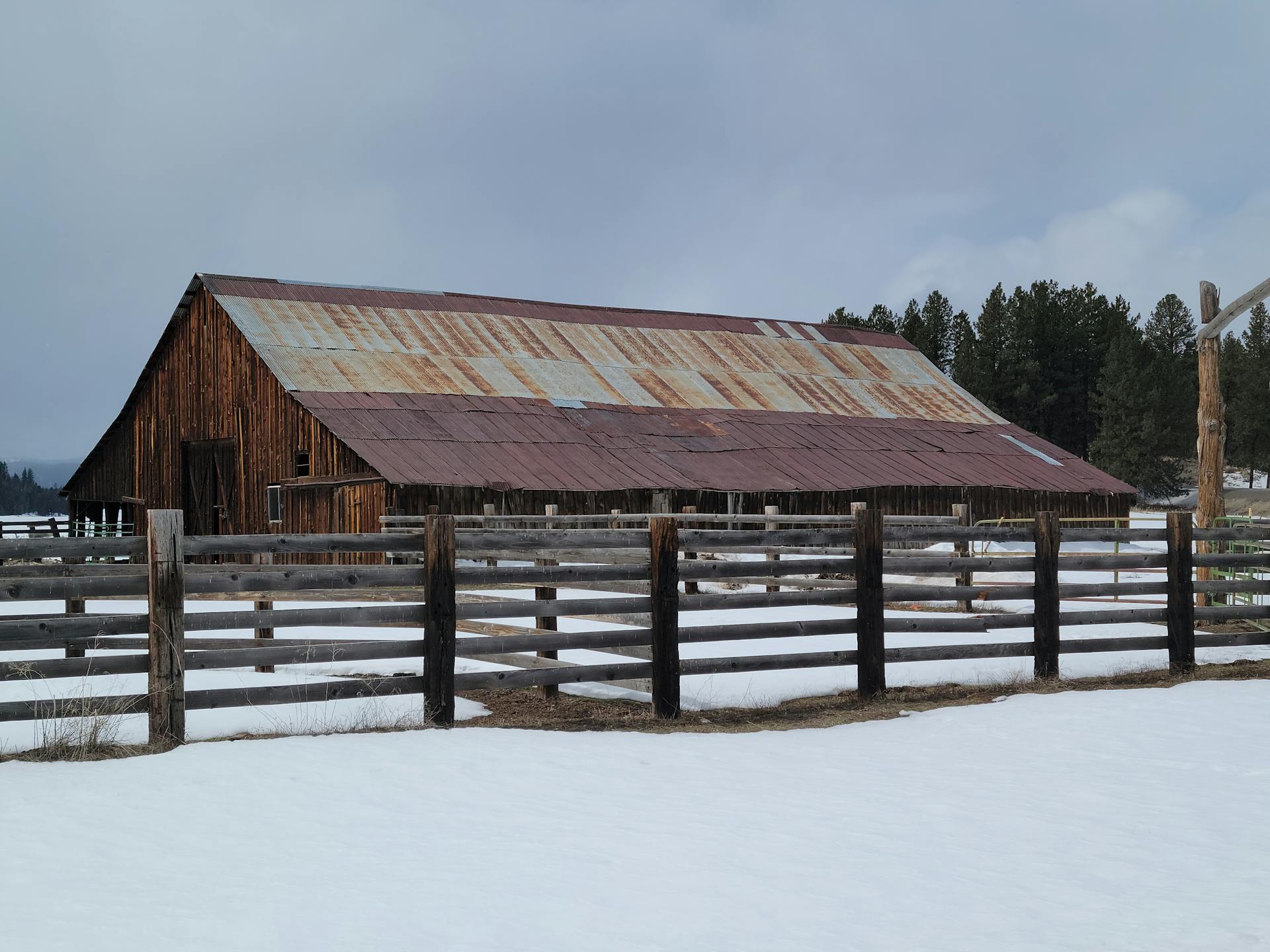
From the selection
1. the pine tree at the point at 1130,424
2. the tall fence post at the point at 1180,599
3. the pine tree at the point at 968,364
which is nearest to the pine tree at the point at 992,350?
the pine tree at the point at 968,364

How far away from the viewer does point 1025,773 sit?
871cm

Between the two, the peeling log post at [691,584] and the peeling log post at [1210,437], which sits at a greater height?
the peeling log post at [1210,437]

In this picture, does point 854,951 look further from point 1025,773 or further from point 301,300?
point 301,300

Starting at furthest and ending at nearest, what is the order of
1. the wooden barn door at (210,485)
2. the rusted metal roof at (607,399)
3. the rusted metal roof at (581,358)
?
1. the rusted metal roof at (581,358)
2. the wooden barn door at (210,485)
3. the rusted metal roof at (607,399)

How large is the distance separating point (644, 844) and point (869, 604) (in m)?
5.23

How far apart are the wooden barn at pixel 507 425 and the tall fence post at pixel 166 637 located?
21214mm

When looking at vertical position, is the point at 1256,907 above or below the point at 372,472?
below

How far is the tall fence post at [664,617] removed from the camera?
1055cm

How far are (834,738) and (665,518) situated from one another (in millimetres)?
2152

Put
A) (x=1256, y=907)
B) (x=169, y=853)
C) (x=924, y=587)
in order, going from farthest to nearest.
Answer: (x=924, y=587)
(x=169, y=853)
(x=1256, y=907)

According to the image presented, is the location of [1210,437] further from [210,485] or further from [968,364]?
[968,364]

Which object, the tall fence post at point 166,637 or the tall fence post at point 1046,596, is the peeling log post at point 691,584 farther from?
the tall fence post at point 166,637

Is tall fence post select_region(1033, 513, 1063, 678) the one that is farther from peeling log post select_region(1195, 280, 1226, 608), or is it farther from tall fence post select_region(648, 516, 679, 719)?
peeling log post select_region(1195, 280, 1226, 608)

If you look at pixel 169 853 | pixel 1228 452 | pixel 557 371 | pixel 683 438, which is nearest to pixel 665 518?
pixel 169 853
